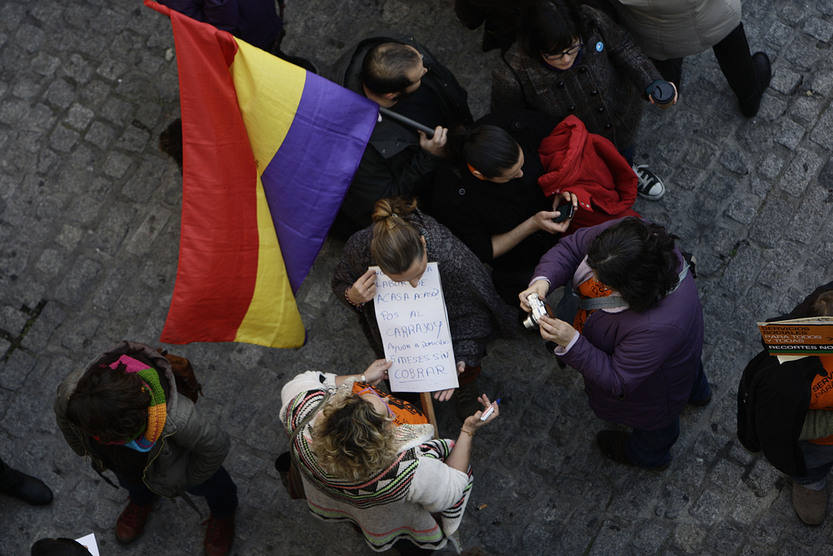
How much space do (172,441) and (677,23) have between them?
3.74m

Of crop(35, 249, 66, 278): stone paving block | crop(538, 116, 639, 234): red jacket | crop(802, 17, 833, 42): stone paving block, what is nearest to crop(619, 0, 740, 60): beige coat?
Result: crop(538, 116, 639, 234): red jacket

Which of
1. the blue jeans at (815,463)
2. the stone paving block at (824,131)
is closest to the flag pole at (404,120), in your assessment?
the blue jeans at (815,463)

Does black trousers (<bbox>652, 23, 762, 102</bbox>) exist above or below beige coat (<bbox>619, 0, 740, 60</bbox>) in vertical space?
below

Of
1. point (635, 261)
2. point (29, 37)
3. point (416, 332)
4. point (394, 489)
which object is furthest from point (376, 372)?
point (29, 37)

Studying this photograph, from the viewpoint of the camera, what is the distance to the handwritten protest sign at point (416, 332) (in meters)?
4.08

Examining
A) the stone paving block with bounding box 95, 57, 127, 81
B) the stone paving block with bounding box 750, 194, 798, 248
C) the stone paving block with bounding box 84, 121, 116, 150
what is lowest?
the stone paving block with bounding box 750, 194, 798, 248

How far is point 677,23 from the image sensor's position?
4777 millimetres

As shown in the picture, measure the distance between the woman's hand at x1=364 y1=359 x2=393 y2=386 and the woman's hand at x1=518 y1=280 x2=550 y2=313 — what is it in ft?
2.54

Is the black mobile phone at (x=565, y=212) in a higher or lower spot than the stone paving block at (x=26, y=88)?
lower

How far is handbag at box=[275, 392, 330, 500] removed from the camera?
11.6 feet

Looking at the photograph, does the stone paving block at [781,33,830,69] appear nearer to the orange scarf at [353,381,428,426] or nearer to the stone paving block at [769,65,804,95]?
the stone paving block at [769,65,804,95]

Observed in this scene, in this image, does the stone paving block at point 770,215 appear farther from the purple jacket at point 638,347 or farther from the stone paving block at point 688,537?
the stone paving block at point 688,537

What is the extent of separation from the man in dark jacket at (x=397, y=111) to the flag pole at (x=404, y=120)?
35 millimetres

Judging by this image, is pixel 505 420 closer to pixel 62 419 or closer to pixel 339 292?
pixel 339 292
